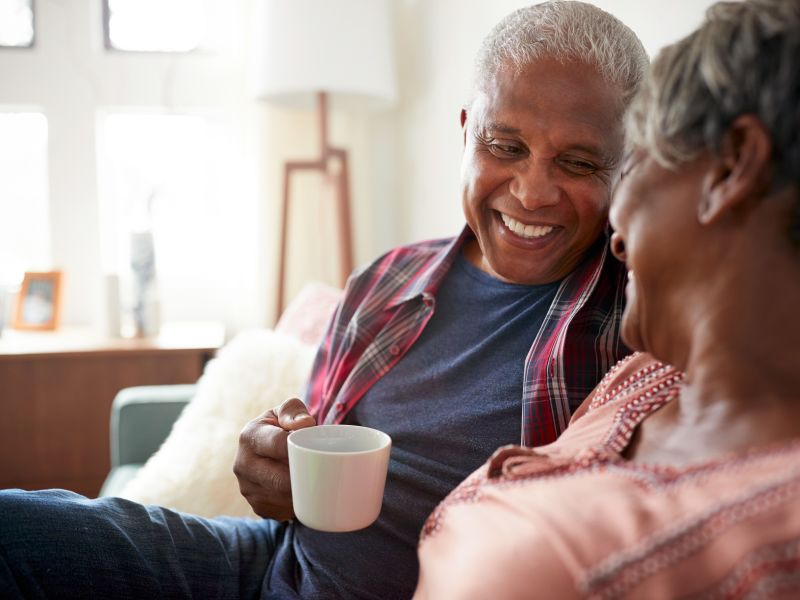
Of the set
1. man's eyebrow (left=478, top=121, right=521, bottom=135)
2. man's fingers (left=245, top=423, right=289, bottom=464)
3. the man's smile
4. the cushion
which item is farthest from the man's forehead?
the cushion

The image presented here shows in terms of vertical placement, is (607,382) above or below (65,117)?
below

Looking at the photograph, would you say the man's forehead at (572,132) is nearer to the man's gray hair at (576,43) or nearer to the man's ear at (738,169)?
the man's gray hair at (576,43)

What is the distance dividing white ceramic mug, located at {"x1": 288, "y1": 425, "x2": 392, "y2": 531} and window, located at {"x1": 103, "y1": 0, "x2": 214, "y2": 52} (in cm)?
259

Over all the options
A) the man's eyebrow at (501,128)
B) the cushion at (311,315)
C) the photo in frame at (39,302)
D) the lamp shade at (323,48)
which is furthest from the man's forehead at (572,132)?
the photo in frame at (39,302)

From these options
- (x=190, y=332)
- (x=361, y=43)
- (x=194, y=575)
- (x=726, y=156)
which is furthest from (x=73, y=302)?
(x=726, y=156)

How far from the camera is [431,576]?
2.05 ft

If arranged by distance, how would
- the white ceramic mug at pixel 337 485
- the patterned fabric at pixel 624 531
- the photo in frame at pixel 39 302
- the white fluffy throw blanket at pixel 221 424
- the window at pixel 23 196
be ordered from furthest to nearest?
the window at pixel 23 196, the photo in frame at pixel 39 302, the white fluffy throw blanket at pixel 221 424, the white ceramic mug at pixel 337 485, the patterned fabric at pixel 624 531

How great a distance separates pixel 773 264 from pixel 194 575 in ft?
2.86

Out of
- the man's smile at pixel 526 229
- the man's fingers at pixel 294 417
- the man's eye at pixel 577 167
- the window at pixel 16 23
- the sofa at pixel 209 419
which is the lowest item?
the sofa at pixel 209 419

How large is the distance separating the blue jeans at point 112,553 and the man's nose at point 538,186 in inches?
27.3

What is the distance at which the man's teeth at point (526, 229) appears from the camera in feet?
3.47

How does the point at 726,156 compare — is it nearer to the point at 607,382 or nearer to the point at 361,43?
the point at 607,382

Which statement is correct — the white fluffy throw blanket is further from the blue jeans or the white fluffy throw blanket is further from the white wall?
the white wall

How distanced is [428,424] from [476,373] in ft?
0.34
